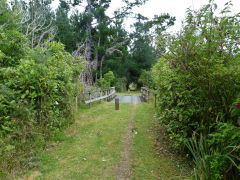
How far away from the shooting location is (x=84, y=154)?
4.07m

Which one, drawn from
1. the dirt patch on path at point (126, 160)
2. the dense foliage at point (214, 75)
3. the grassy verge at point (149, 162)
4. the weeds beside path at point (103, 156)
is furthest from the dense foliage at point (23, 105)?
the dense foliage at point (214, 75)

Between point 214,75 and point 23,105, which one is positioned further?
point 23,105

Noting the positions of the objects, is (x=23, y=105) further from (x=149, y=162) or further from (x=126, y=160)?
(x=149, y=162)

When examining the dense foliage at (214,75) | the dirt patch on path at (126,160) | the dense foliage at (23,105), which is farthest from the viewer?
the dense foliage at (23,105)

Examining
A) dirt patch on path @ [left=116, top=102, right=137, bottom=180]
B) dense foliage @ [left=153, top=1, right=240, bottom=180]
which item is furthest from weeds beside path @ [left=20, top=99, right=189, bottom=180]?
dense foliage @ [left=153, top=1, right=240, bottom=180]

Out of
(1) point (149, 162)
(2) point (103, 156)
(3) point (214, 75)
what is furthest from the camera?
(2) point (103, 156)

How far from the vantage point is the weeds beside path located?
3255mm

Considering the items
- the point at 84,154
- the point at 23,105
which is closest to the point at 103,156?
the point at 84,154

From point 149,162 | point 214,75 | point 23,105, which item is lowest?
point 149,162

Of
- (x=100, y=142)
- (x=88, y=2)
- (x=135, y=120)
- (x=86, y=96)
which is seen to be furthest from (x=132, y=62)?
(x=100, y=142)

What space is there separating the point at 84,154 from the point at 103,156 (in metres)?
0.48

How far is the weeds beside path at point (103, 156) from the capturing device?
10.7 ft

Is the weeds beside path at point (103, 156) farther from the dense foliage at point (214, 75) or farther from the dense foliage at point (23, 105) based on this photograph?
the dense foliage at point (214, 75)

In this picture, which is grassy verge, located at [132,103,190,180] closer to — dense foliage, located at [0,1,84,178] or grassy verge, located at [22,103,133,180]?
grassy verge, located at [22,103,133,180]
